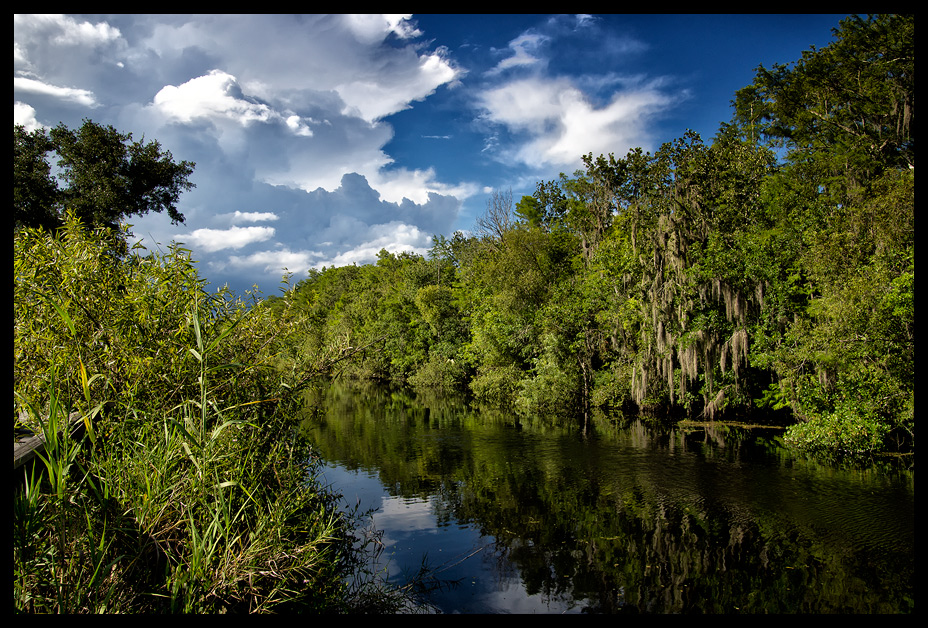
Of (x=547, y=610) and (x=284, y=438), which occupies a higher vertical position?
(x=284, y=438)

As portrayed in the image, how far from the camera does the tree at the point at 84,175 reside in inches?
776

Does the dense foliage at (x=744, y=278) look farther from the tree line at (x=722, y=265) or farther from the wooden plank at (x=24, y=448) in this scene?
the wooden plank at (x=24, y=448)

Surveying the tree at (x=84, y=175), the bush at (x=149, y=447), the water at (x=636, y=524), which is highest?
the tree at (x=84, y=175)

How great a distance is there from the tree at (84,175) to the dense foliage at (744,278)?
961 centimetres

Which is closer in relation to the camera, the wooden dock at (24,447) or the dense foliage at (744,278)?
the wooden dock at (24,447)

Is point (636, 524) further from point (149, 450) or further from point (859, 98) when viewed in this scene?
point (859, 98)

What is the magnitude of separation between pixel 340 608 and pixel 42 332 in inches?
152

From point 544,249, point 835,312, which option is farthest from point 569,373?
point 835,312

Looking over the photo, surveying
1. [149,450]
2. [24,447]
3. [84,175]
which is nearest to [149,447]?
[149,450]

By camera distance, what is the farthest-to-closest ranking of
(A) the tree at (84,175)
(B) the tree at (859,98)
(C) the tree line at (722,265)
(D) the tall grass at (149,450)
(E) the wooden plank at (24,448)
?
(A) the tree at (84,175)
(B) the tree at (859,98)
(C) the tree line at (722,265)
(E) the wooden plank at (24,448)
(D) the tall grass at (149,450)

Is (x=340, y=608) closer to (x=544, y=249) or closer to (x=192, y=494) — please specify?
(x=192, y=494)

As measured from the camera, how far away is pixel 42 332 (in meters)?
4.88

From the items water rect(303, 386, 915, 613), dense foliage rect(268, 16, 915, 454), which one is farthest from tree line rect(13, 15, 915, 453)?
water rect(303, 386, 915, 613)

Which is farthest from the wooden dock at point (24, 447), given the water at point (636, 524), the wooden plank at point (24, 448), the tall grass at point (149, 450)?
the water at point (636, 524)
